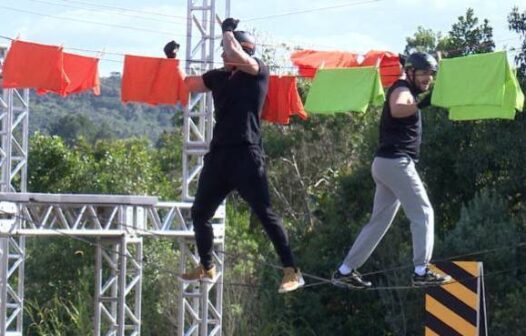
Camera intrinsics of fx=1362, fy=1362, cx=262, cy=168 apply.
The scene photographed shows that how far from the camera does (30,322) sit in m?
28.9

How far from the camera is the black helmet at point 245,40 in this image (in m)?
9.09

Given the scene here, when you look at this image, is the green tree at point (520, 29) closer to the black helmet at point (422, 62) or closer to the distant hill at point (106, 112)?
the black helmet at point (422, 62)

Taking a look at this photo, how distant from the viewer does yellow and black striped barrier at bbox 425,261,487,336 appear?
10586 mm

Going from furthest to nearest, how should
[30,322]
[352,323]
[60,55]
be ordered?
[30,322] → [352,323] → [60,55]

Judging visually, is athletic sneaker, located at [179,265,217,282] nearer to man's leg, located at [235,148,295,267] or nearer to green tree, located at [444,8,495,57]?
man's leg, located at [235,148,295,267]

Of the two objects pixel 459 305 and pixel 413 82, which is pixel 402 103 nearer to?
pixel 413 82

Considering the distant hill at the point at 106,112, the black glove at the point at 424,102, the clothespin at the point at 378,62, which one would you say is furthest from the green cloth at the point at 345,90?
the distant hill at the point at 106,112

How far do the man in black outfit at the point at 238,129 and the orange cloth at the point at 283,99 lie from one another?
5.03m

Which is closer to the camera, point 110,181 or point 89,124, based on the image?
point 110,181

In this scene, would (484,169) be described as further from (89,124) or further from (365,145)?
(89,124)

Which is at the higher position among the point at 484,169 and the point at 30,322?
the point at 484,169

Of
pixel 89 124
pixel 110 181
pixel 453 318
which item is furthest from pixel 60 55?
pixel 89 124

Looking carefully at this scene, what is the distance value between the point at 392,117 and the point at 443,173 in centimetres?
1583

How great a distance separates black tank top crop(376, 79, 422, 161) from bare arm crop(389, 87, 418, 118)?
7 cm
